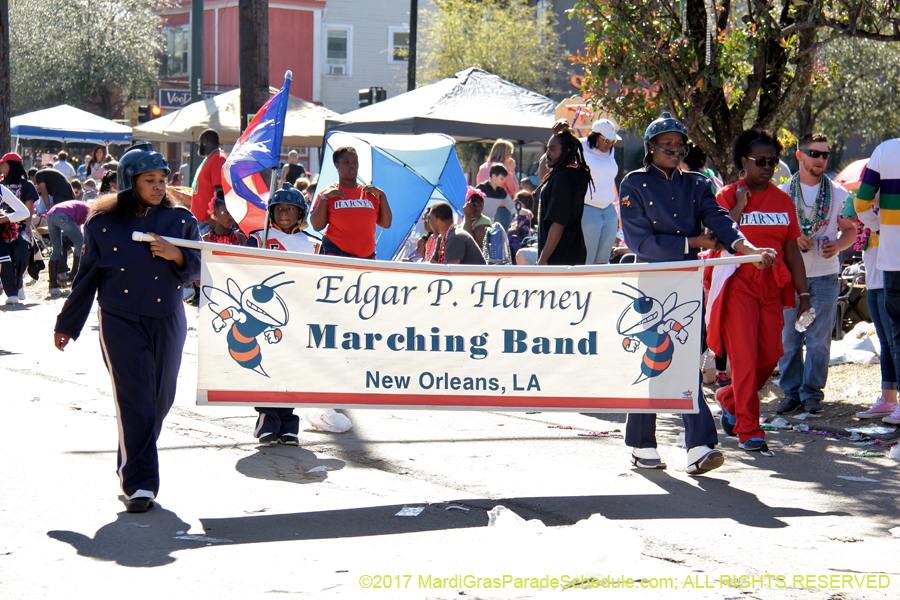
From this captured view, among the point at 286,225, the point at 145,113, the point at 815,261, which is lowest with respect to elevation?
the point at 815,261

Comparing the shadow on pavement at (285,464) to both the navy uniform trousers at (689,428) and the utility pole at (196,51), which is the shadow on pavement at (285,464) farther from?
the utility pole at (196,51)

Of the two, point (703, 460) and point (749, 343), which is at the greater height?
point (749, 343)

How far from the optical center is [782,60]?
9188 mm

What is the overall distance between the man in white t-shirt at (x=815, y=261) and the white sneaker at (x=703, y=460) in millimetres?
2136

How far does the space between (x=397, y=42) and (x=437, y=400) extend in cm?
3582

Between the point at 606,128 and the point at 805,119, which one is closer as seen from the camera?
the point at 606,128

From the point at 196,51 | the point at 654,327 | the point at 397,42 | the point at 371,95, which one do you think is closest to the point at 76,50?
the point at 397,42

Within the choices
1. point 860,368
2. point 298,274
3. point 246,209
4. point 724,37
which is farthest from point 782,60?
point 298,274

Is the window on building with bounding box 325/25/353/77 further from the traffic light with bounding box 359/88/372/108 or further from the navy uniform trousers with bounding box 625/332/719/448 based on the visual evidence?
the navy uniform trousers with bounding box 625/332/719/448

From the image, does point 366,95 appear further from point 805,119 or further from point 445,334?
point 445,334

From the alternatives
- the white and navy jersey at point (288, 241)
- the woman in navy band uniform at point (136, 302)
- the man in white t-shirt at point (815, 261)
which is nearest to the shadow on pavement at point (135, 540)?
the woman in navy band uniform at point (136, 302)

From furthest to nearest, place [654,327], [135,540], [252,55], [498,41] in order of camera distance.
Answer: [498,41] → [252,55] → [654,327] → [135,540]

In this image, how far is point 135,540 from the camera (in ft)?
14.9

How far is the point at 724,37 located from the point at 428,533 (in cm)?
598
